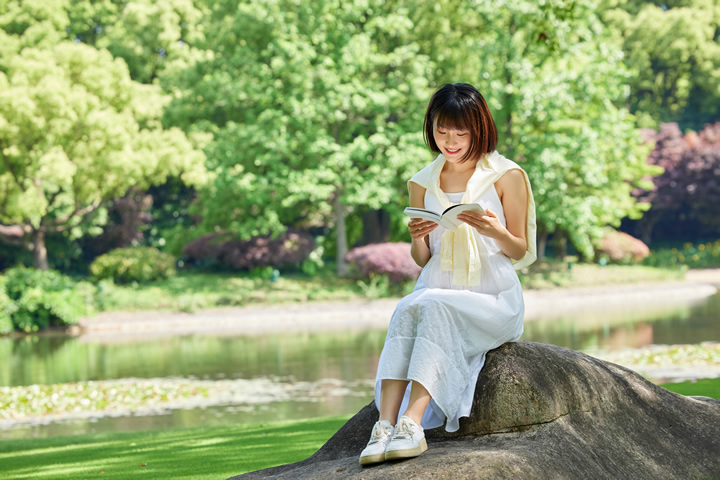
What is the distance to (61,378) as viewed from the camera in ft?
38.7

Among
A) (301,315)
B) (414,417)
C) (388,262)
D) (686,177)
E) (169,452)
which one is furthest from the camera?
(686,177)

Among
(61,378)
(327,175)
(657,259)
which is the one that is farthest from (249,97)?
(657,259)

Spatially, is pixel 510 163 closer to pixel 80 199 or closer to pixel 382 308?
pixel 382 308

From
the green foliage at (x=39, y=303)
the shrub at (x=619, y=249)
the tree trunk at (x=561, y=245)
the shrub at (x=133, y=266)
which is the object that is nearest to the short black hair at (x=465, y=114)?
the green foliage at (x=39, y=303)

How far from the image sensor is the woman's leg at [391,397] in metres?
3.30

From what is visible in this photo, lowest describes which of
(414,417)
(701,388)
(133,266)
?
(701,388)

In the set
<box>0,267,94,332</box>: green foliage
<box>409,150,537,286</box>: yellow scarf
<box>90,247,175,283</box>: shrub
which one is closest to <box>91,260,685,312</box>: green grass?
<box>90,247,175,283</box>: shrub

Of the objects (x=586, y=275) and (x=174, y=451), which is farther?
(x=586, y=275)

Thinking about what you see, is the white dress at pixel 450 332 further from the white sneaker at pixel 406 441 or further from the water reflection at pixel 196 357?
the water reflection at pixel 196 357

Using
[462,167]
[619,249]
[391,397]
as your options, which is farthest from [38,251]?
[391,397]

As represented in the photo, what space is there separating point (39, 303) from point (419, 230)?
55.3ft

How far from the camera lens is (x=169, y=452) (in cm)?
597

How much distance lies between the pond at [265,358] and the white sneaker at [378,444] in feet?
17.6

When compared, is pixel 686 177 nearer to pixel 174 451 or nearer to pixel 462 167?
pixel 174 451
